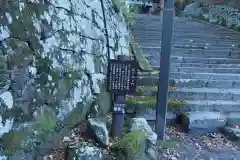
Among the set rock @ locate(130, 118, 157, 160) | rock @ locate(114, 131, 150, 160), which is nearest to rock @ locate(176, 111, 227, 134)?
rock @ locate(130, 118, 157, 160)

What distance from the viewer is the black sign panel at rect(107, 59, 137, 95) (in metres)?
4.23

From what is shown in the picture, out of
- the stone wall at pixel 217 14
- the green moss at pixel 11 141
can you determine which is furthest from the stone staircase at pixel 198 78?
the stone wall at pixel 217 14

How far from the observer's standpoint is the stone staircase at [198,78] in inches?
215

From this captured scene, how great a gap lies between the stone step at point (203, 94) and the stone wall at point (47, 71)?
5.25 ft

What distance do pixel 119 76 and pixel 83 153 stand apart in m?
1.31

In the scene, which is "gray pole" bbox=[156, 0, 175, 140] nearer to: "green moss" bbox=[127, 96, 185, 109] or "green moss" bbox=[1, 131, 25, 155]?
"green moss" bbox=[127, 96, 185, 109]

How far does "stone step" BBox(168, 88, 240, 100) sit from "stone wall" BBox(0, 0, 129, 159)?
5.25 ft

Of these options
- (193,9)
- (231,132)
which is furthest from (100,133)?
(193,9)

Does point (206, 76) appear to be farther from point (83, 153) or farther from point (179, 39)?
point (83, 153)

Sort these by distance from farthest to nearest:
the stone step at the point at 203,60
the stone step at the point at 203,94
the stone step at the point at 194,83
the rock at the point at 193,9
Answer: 1. the rock at the point at 193,9
2. the stone step at the point at 203,60
3. the stone step at the point at 194,83
4. the stone step at the point at 203,94

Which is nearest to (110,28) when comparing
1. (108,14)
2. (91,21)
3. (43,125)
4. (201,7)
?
(108,14)

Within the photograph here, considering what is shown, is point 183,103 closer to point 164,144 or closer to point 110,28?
point 164,144

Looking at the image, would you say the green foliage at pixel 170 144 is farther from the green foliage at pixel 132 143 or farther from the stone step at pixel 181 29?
the stone step at pixel 181 29

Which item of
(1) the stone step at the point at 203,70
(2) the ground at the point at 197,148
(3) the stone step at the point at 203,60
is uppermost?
(3) the stone step at the point at 203,60
